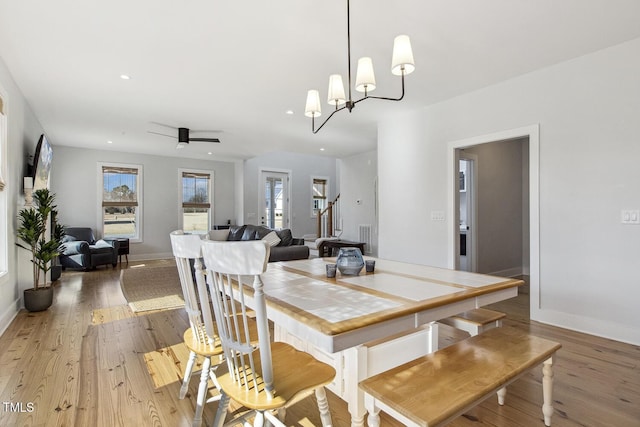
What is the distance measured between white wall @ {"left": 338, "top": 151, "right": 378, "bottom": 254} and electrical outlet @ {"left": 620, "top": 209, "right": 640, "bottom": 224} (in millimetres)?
5009

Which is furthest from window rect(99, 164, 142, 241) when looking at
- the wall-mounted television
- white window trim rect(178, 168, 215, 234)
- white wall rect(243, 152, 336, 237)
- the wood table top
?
the wood table top

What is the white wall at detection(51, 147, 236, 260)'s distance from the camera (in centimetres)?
719

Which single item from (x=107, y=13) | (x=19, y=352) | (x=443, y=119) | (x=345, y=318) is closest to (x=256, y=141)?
(x=443, y=119)

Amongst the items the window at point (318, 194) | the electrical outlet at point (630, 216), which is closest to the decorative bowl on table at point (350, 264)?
the electrical outlet at point (630, 216)

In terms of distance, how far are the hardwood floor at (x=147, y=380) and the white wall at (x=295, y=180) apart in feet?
20.3

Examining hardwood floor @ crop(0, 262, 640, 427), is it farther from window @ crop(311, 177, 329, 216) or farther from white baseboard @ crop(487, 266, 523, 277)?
window @ crop(311, 177, 329, 216)

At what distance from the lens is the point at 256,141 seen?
6754 mm

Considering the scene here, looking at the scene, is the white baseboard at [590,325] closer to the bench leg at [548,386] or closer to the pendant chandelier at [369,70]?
the bench leg at [548,386]

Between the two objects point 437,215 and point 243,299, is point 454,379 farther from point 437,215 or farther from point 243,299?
point 437,215

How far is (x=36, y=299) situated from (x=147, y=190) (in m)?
4.76

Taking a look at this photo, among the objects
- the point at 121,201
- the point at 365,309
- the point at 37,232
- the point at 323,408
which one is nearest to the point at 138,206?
the point at 121,201

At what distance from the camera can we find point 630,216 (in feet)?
9.10

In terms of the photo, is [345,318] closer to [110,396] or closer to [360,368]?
[360,368]

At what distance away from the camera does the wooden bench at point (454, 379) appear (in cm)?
116
